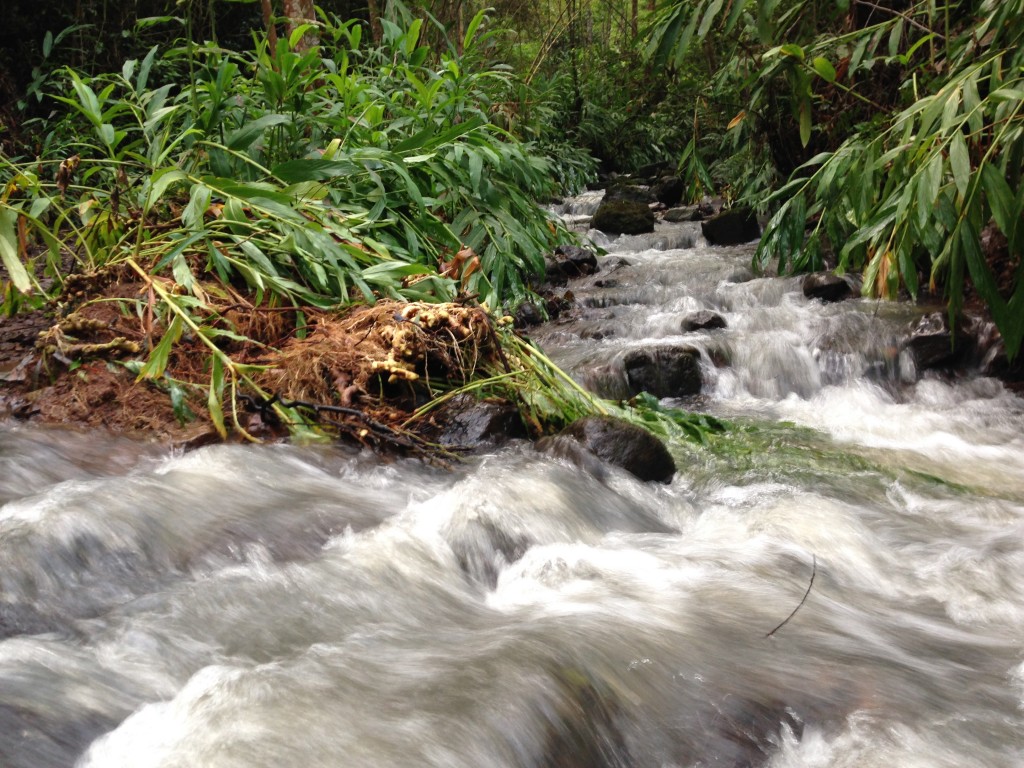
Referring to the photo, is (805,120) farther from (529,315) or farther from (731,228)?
(731,228)

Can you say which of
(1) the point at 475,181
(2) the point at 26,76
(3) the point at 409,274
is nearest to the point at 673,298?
(1) the point at 475,181

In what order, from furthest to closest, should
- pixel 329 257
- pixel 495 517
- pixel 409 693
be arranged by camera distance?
pixel 329 257, pixel 495 517, pixel 409 693

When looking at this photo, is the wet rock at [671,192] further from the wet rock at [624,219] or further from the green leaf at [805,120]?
the green leaf at [805,120]

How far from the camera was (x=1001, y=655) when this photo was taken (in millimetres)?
2076

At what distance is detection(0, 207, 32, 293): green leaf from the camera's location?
107 inches

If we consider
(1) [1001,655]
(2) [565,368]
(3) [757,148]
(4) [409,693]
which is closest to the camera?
(4) [409,693]

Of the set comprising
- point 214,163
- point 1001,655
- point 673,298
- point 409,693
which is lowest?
point 673,298

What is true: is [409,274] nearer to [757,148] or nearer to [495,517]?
[495,517]

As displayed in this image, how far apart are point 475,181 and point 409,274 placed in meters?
1.17

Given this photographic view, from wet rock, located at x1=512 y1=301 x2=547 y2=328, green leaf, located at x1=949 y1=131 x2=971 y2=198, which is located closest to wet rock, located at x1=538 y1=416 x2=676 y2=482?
green leaf, located at x1=949 y1=131 x2=971 y2=198

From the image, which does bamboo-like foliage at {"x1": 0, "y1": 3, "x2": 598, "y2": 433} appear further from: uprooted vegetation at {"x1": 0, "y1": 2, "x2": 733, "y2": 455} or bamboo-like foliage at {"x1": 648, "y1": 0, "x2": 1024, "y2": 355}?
bamboo-like foliage at {"x1": 648, "y1": 0, "x2": 1024, "y2": 355}

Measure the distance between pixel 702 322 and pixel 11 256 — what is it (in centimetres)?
407

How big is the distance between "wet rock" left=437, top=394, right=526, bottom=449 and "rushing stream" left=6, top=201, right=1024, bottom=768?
0.36 feet

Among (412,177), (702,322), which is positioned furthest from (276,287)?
(702,322)
